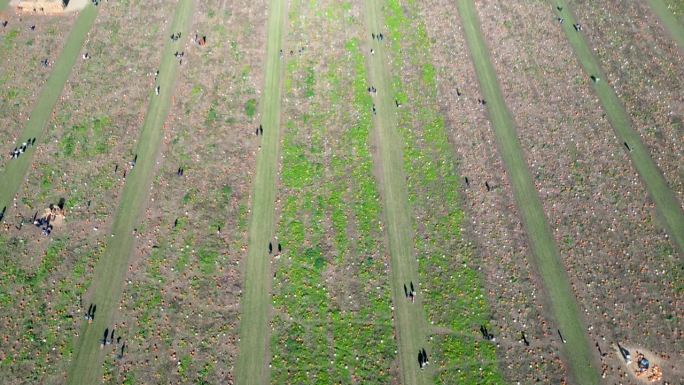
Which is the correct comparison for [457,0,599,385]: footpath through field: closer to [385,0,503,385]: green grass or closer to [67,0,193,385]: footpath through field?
[385,0,503,385]: green grass

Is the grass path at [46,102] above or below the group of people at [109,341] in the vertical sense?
above

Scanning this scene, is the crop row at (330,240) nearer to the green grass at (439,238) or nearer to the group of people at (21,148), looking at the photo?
the green grass at (439,238)

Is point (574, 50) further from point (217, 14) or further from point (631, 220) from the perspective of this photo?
point (217, 14)

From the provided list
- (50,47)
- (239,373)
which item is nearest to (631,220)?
(239,373)

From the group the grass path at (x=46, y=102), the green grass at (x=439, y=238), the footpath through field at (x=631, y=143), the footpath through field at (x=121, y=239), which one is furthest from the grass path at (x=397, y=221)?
the grass path at (x=46, y=102)

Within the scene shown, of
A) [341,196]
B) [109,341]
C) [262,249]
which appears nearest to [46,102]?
[109,341]

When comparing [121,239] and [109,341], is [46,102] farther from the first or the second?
[109,341]
